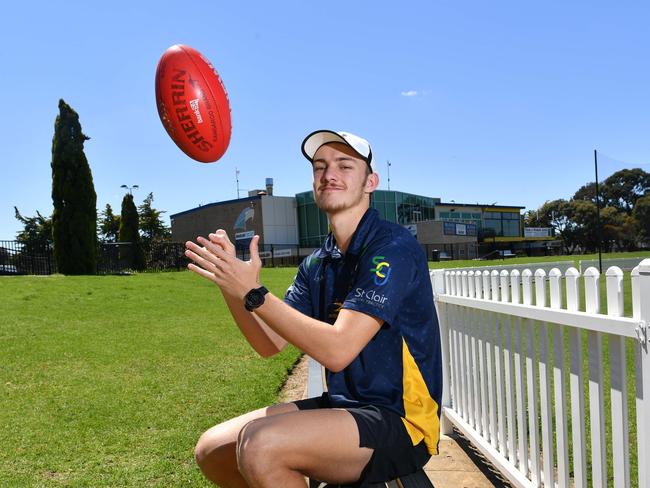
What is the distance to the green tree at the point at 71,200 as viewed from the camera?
19.2 metres

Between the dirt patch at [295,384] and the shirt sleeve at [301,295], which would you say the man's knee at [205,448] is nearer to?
the shirt sleeve at [301,295]

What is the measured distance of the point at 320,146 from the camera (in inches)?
85.7

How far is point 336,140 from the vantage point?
2.13 metres

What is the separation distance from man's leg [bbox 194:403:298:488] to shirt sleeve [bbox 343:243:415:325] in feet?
2.11

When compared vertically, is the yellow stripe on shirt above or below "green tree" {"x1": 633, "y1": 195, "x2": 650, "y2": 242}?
below

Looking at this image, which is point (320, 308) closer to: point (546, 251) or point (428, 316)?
point (428, 316)

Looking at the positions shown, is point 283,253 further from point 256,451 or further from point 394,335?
point 256,451

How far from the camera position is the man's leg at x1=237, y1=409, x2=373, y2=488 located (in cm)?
163

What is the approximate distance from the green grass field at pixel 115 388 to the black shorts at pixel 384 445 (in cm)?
192

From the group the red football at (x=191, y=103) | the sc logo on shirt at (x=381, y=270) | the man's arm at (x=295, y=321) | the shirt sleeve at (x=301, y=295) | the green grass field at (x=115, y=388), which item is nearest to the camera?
the man's arm at (x=295, y=321)

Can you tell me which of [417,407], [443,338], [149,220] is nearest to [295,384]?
[443,338]

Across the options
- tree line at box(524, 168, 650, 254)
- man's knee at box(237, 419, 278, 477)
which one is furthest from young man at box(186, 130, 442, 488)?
tree line at box(524, 168, 650, 254)

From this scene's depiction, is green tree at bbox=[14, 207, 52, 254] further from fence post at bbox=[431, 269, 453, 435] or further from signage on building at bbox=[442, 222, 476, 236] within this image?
fence post at bbox=[431, 269, 453, 435]

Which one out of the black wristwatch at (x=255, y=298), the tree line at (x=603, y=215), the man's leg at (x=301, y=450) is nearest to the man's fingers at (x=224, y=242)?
A: the black wristwatch at (x=255, y=298)
